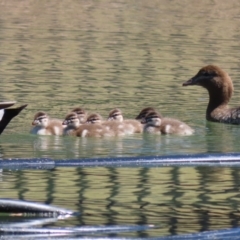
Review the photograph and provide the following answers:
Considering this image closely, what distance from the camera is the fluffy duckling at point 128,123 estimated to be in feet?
30.0

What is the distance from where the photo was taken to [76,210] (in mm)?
6270

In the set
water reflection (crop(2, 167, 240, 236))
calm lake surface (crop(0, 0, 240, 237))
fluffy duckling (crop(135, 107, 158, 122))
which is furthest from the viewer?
fluffy duckling (crop(135, 107, 158, 122))

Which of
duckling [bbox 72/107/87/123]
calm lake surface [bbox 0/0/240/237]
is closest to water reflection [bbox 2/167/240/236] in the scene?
calm lake surface [bbox 0/0/240/237]

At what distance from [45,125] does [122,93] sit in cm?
209

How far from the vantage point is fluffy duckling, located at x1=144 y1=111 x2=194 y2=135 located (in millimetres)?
9156

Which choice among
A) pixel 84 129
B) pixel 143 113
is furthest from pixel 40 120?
pixel 143 113

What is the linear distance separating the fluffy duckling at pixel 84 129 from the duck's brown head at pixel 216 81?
75.5 inches

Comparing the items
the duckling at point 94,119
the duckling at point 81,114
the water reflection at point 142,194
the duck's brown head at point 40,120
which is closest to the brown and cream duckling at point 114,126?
the duckling at point 94,119

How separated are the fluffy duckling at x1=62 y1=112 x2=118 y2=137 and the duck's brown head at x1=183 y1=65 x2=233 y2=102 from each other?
1918 mm

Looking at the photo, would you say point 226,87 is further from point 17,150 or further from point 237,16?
point 237,16

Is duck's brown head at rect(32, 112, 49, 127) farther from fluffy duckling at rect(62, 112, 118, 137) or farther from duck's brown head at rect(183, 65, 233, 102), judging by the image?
duck's brown head at rect(183, 65, 233, 102)

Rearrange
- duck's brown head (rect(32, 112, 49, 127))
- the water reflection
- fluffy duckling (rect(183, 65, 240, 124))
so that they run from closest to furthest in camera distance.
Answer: the water reflection < duck's brown head (rect(32, 112, 49, 127)) < fluffy duckling (rect(183, 65, 240, 124))

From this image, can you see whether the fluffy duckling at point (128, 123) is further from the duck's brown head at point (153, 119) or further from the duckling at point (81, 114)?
the duckling at point (81, 114)

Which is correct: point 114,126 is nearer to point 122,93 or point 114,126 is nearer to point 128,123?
point 128,123
